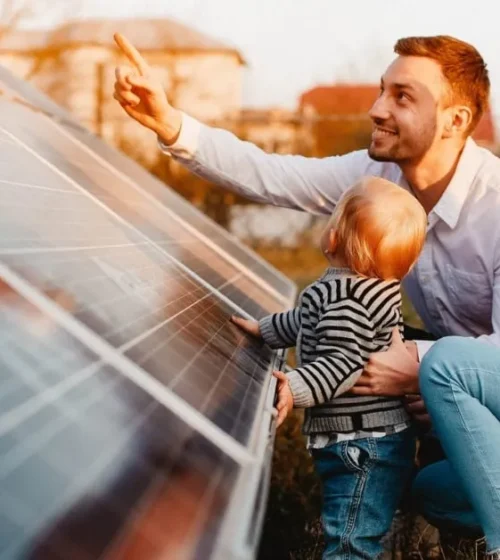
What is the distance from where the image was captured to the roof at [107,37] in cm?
1967

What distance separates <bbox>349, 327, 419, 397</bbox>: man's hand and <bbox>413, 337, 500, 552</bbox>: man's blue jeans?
0.06 metres

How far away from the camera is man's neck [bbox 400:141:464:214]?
4070mm

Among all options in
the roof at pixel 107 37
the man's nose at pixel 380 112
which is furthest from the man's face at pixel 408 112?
the roof at pixel 107 37

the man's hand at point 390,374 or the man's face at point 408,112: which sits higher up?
the man's face at point 408,112

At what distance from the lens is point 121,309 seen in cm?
247

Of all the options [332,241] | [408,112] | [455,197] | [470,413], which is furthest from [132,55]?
[470,413]

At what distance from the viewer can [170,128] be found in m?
4.12

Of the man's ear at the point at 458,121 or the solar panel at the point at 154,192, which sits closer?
the man's ear at the point at 458,121

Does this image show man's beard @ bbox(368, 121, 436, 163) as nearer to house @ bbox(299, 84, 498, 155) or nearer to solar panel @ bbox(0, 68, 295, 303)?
solar panel @ bbox(0, 68, 295, 303)

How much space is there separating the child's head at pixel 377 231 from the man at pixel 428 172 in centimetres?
30

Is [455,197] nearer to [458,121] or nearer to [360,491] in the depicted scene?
[458,121]

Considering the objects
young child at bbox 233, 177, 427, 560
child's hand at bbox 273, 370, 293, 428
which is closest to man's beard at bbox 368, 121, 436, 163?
young child at bbox 233, 177, 427, 560

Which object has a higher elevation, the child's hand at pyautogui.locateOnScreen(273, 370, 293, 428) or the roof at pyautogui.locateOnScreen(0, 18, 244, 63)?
the child's hand at pyautogui.locateOnScreen(273, 370, 293, 428)

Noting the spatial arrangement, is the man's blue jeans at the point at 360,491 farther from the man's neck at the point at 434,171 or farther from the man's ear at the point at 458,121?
the man's ear at the point at 458,121
